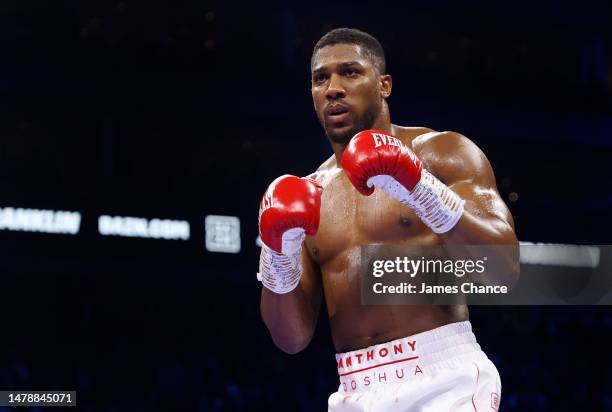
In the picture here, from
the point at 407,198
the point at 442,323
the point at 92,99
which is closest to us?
the point at 407,198

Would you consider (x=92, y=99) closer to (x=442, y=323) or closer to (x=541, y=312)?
(x=541, y=312)

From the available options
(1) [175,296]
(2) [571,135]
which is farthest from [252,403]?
(2) [571,135]

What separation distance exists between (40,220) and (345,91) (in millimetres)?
6335

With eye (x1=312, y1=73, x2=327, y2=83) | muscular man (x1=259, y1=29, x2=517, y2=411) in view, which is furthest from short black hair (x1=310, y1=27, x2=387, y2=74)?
eye (x1=312, y1=73, x2=327, y2=83)

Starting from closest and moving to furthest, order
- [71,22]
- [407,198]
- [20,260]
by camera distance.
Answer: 1. [407,198]
2. [20,260]
3. [71,22]

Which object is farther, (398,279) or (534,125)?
(534,125)

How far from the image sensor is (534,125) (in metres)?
11.3

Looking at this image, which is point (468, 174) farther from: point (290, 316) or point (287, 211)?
point (290, 316)

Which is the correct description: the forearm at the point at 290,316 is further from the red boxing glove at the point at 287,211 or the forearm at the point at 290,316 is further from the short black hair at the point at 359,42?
the short black hair at the point at 359,42

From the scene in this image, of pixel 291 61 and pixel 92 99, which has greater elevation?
pixel 291 61

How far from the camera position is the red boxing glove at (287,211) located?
2.33 metres

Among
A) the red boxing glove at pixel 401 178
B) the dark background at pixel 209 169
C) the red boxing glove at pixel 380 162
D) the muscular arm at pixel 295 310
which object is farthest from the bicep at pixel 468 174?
the dark background at pixel 209 169

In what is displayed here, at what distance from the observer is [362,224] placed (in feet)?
8.61

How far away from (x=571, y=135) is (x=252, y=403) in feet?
19.7
